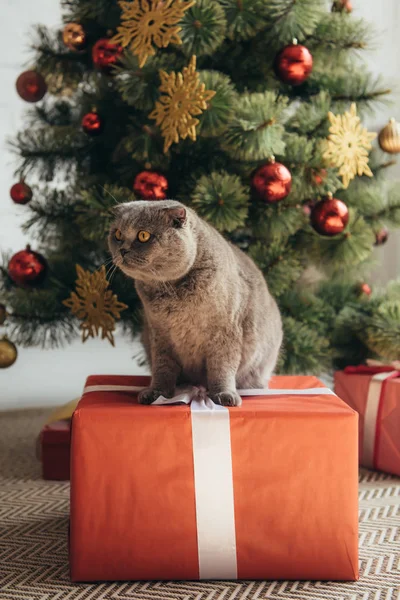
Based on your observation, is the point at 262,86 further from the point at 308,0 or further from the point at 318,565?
the point at 318,565

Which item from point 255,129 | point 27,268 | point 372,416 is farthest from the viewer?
point 27,268

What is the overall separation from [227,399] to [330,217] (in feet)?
2.21

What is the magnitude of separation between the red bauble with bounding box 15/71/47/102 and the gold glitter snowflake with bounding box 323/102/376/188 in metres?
0.77

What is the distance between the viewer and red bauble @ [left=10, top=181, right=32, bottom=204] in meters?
1.70

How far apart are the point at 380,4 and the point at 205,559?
2211 mm

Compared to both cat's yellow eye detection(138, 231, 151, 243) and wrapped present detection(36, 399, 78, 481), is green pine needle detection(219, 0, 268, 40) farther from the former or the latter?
wrapped present detection(36, 399, 78, 481)

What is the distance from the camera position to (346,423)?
959 millimetres

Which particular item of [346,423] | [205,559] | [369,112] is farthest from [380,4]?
[205,559]

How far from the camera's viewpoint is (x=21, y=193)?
1.70 metres

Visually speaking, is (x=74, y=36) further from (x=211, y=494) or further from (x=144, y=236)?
(x=211, y=494)

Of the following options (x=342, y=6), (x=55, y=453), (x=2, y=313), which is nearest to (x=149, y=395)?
(x=55, y=453)

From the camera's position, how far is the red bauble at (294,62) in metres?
1.48

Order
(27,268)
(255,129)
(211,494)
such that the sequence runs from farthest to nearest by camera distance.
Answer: (27,268)
(255,129)
(211,494)

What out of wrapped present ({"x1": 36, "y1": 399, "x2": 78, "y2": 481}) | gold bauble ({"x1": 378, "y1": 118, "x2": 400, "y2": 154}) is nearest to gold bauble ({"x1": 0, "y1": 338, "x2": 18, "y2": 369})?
wrapped present ({"x1": 36, "y1": 399, "x2": 78, "y2": 481})
